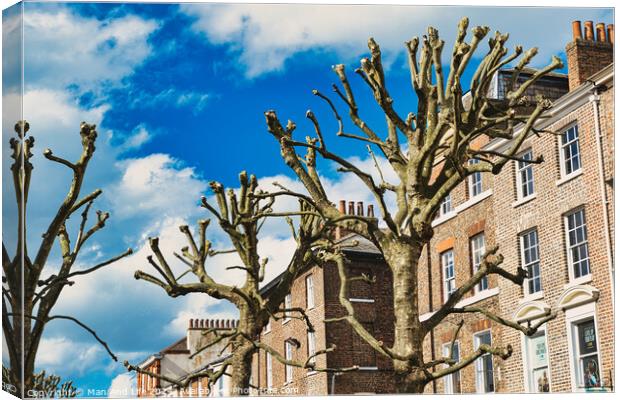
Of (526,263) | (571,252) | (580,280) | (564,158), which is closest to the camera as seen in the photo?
(580,280)

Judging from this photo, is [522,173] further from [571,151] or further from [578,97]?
[578,97]

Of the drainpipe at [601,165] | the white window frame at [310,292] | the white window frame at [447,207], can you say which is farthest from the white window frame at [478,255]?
the white window frame at [310,292]

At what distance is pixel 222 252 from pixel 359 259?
44.2ft

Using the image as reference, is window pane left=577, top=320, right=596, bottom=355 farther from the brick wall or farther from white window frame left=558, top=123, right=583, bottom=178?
white window frame left=558, top=123, right=583, bottom=178

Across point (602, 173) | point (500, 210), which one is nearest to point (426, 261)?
point (500, 210)

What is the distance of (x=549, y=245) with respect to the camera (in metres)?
20.4

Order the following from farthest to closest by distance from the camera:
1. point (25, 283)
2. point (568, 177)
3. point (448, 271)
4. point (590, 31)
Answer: point (448, 271)
point (590, 31)
point (568, 177)
point (25, 283)

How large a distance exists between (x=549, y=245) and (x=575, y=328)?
6.90 feet

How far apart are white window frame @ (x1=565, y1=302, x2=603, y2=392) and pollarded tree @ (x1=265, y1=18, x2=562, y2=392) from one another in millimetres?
7021

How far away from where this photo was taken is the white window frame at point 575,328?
1833 cm

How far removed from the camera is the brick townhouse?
731 inches

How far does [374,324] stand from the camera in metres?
29.5

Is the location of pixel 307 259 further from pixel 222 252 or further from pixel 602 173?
pixel 602 173

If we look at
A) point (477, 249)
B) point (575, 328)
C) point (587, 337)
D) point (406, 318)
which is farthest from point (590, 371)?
point (406, 318)
